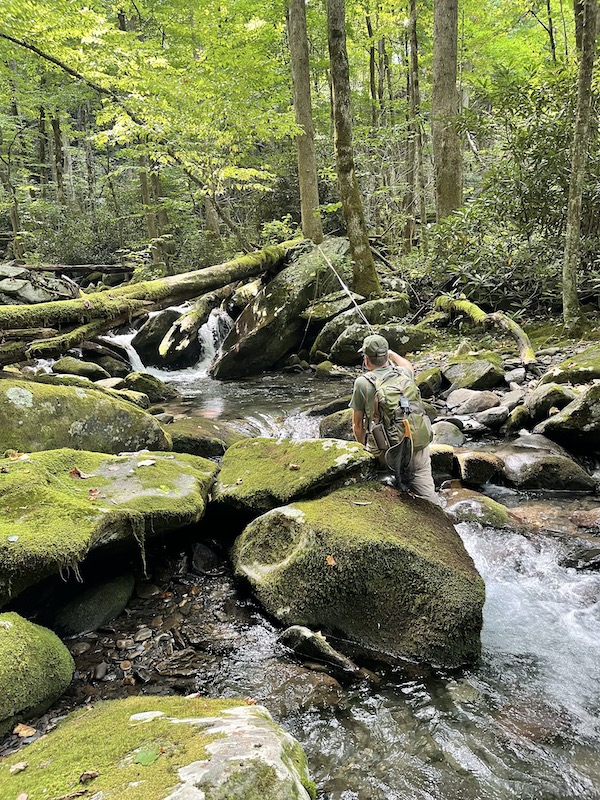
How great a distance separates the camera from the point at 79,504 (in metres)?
4.08

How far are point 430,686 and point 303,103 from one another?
14.5 m

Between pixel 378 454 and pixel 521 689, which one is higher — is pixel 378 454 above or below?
above


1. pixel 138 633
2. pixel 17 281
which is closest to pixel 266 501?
pixel 138 633

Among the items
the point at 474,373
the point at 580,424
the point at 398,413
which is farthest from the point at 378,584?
the point at 474,373

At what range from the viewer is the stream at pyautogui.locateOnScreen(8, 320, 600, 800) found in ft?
9.52

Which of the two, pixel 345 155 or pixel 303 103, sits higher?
pixel 303 103

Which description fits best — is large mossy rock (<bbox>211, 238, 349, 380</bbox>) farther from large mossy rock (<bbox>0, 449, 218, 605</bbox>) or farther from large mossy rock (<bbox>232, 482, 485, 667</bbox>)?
large mossy rock (<bbox>232, 482, 485, 667</bbox>)

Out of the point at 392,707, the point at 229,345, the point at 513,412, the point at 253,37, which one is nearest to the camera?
the point at 392,707

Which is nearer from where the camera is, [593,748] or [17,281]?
[593,748]

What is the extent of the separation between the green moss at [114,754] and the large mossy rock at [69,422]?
3.39 meters

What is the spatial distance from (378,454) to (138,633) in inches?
102

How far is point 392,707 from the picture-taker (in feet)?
11.0

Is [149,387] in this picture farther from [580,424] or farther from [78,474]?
[580,424]

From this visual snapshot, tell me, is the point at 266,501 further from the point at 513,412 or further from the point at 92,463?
the point at 513,412
